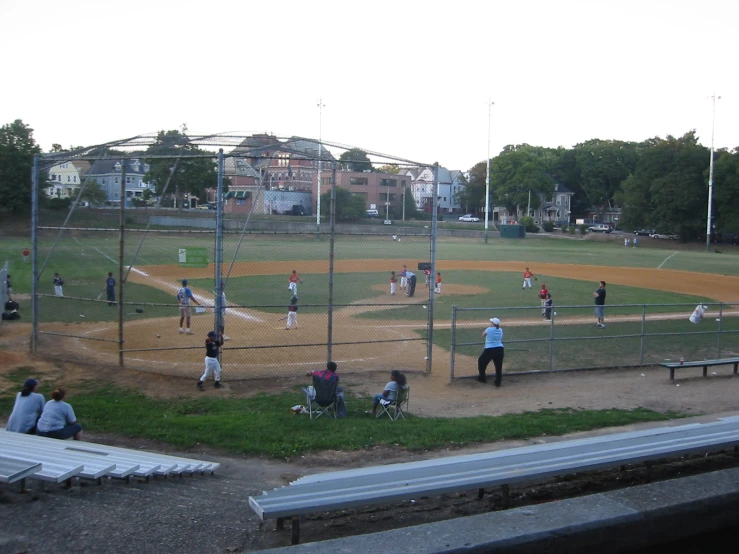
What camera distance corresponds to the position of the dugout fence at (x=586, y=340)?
1691cm

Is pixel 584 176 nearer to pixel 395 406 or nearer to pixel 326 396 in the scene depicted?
pixel 395 406

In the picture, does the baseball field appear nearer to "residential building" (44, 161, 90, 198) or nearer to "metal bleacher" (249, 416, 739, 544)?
"residential building" (44, 161, 90, 198)

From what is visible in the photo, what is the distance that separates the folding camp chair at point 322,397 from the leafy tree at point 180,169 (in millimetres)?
5404

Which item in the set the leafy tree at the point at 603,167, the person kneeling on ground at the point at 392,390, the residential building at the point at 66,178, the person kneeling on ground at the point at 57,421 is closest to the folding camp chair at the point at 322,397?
the person kneeling on ground at the point at 392,390

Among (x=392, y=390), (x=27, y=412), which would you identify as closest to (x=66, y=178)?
(x=27, y=412)

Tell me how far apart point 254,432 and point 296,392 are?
3.05 meters

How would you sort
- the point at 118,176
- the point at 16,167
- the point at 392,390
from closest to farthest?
the point at 392,390 → the point at 118,176 → the point at 16,167

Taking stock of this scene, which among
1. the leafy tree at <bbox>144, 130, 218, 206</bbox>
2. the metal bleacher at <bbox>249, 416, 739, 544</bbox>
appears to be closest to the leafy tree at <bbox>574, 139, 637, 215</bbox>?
the leafy tree at <bbox>144, 130, 218, 206</bbox>

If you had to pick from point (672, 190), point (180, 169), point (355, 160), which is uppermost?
point (672, 190)

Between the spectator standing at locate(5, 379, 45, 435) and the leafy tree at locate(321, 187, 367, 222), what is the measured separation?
739 centimetres

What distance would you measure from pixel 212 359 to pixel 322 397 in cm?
300

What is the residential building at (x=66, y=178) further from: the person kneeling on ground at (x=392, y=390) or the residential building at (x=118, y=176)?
the person kneeling on ground at (x=392, y=390)

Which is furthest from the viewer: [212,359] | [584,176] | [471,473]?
[584,176]

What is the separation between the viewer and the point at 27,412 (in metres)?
9.98
